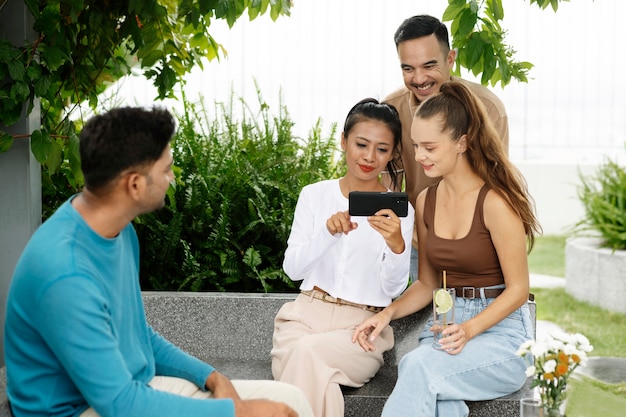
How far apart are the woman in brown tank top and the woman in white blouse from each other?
9 cm

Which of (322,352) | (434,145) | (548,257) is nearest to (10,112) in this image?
(322,352)

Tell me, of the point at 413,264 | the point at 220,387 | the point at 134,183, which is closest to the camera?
the point at 134,183

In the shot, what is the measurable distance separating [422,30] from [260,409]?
5.92 feet

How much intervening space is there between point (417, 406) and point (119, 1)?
1973mm

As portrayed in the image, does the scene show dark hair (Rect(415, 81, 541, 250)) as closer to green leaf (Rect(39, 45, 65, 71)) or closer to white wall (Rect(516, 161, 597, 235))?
green leaf (Rect(39, 45, 65, 71))

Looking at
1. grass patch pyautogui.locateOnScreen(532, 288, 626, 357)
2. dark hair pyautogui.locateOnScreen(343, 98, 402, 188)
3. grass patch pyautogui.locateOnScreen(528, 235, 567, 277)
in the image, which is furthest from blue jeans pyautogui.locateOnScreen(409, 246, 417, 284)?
grass patch pyautogui.locateOnScreen(528, 235, 567, 277)

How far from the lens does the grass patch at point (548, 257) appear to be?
334 inches

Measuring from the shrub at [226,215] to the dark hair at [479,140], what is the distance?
1.09 meters

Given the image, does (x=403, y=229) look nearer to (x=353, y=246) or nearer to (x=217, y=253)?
(x=353, y=246)

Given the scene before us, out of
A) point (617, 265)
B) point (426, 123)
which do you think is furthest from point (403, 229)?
point (617, 265)

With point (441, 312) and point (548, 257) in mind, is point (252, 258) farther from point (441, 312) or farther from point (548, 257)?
point (548, 257)

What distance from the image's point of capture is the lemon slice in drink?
8.50 feet

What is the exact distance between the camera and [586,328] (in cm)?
618

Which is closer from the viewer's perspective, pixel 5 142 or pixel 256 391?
pixel 256 391
